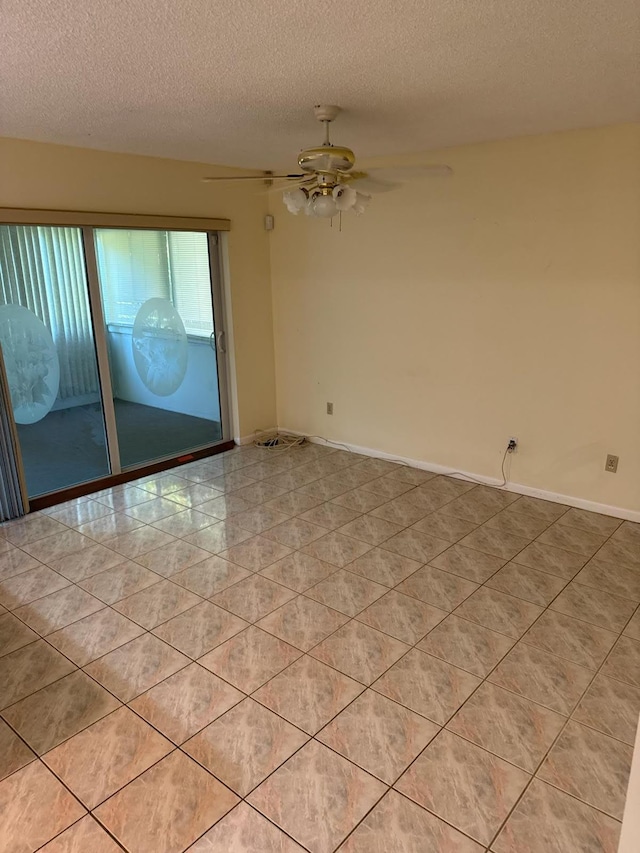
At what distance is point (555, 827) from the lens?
173cm

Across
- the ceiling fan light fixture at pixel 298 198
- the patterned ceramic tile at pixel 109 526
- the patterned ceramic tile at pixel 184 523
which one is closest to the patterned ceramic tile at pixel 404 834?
the patterned ceramic tile at pixel 184 523

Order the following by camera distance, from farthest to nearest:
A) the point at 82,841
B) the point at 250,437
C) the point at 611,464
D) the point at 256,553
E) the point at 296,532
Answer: the point at 250,437, the point at 611,464, the point at 296,532, the point at 256,553, the point at 82,841

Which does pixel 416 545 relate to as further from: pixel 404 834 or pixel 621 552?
pixel 404 834

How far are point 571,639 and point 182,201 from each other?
12.9 ft

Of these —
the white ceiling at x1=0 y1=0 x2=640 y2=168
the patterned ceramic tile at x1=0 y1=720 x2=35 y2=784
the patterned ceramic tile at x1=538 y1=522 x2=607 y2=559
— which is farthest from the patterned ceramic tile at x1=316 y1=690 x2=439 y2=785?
the white ceiling at x1=0 y1=0 x2=640 y2=168

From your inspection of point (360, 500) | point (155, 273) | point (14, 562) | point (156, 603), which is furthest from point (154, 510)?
point (155, 273)

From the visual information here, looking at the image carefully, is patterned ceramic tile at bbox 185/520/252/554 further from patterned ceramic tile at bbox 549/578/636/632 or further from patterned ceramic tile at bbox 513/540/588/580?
patterned ceramic tile at bbox 549/578/636/632

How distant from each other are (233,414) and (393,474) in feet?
5.34

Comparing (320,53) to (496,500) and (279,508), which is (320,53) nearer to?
(279,508)

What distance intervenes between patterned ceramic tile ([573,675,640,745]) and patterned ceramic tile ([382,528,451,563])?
3.71ft

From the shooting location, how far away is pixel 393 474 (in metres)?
4.57

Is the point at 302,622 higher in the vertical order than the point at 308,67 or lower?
lower

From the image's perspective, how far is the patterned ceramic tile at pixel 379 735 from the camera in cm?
196

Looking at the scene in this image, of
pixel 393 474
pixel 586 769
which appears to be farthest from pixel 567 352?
pixel 586 769
